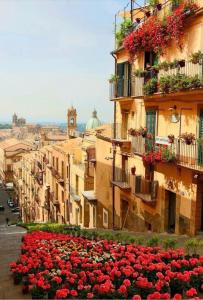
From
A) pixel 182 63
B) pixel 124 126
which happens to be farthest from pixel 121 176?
pixel 182 63

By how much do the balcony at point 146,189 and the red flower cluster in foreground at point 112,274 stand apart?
6957 millimetres

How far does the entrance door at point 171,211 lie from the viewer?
707 inches

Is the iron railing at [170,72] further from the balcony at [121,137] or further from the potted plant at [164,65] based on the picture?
the balcony at [121,137]

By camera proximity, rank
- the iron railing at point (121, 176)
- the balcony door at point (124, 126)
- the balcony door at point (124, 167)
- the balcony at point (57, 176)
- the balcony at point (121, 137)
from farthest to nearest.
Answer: the balcony at point (57, 176)
the balcony door at point (124, 126)
the balcony door at point (124, 167)
the iron railing at point (121, 176)
the balcony at point (121, 137)

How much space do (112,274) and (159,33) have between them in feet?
38.6

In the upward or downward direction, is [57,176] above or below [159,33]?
below

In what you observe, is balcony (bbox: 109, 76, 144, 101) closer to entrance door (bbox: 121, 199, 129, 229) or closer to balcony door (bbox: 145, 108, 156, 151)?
balcony door (bbox: 145, 108, 156, 151)

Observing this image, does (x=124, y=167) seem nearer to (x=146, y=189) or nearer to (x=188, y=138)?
(x=146, y=189)

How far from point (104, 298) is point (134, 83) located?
45.4 feet

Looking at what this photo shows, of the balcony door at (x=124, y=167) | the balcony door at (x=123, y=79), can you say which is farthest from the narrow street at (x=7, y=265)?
the balcony door at (x=123, y=79)

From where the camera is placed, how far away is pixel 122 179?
2253 cm

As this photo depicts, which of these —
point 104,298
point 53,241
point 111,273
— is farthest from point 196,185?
point 104,298

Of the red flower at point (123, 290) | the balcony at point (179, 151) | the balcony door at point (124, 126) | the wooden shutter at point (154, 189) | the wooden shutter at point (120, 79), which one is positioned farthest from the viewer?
the balcony door at point (124, 126)

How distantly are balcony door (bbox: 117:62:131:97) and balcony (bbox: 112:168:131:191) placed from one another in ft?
15.1
